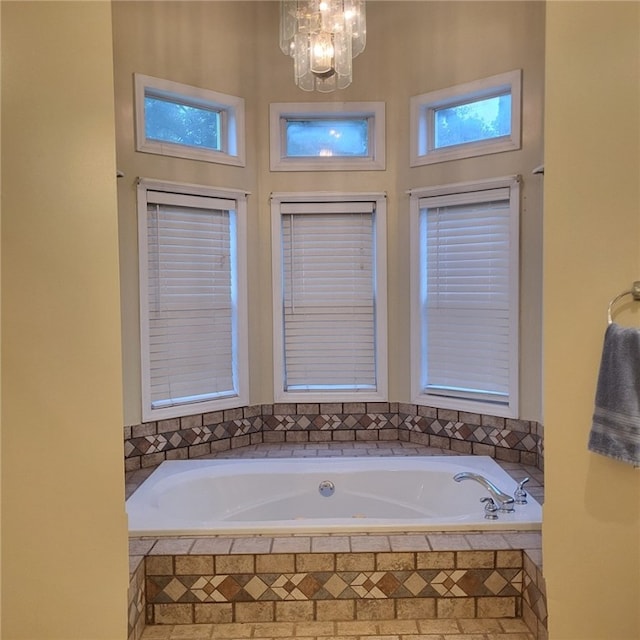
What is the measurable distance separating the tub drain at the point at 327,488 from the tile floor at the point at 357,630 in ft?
3.09

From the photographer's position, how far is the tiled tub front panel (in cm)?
191

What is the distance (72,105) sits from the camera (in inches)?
45.6

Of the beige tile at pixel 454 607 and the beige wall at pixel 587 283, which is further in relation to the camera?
the beige tile at pixel 454 607

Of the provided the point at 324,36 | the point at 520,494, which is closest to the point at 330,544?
the point at 520,494

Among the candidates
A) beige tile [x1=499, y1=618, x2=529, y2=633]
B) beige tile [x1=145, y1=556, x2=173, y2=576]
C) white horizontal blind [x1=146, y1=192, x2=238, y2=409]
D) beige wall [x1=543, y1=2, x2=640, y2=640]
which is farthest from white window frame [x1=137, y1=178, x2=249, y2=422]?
→ beige wall [x1=543, y1=2, x2=640, y2=640]

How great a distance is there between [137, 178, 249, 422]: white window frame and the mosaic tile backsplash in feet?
0.21

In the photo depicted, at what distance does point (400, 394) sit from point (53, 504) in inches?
97.5

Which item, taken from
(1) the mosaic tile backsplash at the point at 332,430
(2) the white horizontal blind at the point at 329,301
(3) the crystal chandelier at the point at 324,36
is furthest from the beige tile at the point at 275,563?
(3) the crystal chandelier at the point at 324,36

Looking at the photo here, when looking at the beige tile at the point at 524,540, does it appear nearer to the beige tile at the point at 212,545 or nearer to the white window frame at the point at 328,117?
the beige tile at the point at 212,545

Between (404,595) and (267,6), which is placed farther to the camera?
Answer: (267,6)

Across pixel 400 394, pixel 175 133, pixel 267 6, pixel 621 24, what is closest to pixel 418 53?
pixel 267 6

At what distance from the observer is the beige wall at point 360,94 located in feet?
9.23

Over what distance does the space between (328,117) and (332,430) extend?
2.20m

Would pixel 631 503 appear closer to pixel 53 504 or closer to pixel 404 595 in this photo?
pixel 404 595
